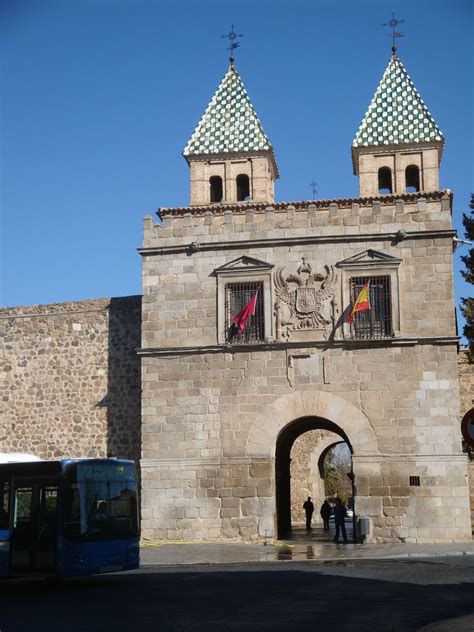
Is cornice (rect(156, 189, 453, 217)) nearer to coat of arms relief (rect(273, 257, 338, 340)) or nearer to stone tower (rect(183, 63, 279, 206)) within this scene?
stone tower (rect(183, 63, 279, 206))

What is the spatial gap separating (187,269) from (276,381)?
3.56 metres

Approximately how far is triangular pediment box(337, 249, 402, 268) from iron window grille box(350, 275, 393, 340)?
0.36 meters

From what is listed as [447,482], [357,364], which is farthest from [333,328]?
[447,482]

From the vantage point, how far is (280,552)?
1953 centimetres

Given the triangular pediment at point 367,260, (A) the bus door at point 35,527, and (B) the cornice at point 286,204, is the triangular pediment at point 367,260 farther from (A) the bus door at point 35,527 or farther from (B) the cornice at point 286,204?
(A) the bus door at point 35,527

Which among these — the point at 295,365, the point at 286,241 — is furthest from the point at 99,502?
the point at 286,241

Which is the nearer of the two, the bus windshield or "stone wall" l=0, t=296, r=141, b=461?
the bus windshield

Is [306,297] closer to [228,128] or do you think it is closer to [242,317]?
[242,317]

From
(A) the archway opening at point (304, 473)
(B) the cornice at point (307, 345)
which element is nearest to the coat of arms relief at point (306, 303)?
(B) the cornice at point (307, 345)

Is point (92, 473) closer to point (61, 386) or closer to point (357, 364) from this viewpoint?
point (357, 364)

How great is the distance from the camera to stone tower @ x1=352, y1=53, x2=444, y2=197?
29.6 metres

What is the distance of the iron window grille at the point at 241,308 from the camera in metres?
22.1

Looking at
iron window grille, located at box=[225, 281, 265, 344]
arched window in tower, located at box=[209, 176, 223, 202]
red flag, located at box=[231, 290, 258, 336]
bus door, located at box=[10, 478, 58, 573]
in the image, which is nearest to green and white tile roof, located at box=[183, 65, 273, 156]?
arched window in tower, located at box=[209, 176, 223, 202]

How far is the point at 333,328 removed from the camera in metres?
21.8
